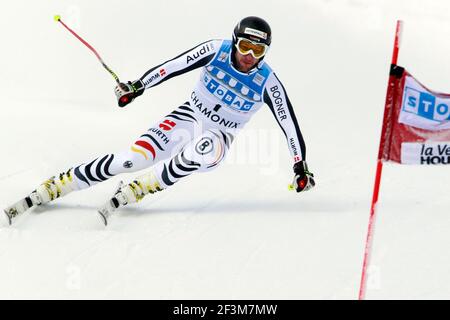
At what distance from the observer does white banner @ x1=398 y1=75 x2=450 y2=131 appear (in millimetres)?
4578

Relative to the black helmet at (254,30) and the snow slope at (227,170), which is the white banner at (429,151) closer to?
the snow slope at (227,170)

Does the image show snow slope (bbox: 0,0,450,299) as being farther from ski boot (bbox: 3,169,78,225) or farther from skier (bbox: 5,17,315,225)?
skier (bbox: 5,17,315,225)

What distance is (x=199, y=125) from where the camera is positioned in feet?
19.7

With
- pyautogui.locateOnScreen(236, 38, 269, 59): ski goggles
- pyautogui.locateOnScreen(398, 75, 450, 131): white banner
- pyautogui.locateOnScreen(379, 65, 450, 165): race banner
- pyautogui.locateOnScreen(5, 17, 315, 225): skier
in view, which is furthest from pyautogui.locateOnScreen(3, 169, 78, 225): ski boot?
pyautogui.locateOnScreen(398, 75, 450, 131): white banner

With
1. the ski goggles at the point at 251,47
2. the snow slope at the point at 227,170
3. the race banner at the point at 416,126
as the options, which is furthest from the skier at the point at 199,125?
the race banner at the point at 416,126

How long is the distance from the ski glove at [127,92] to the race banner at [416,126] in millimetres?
2026

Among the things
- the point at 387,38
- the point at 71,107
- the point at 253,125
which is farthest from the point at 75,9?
the point at 387,38

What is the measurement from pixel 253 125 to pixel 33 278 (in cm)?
524

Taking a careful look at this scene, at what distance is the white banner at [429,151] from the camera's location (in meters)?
4.67

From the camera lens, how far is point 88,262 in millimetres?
5023

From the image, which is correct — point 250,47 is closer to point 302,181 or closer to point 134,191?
point 302,181

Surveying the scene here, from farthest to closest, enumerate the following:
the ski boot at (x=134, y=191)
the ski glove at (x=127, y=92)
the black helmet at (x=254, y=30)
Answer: the ski boot at (x=134, y=191)
the ski glove at (x=127, y=92)
the black helmet at (x=254, y=30)

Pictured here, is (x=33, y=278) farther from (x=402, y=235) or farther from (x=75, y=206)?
(x=402, y=235)

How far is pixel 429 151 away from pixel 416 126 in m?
0.19
